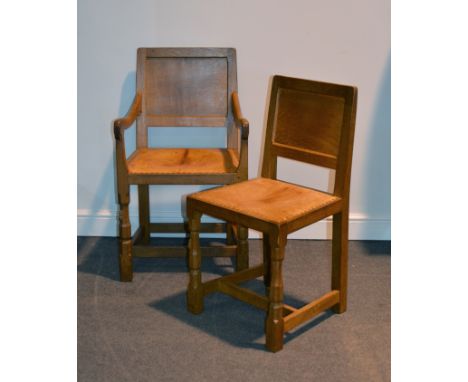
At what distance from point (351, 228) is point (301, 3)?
1.05 metres

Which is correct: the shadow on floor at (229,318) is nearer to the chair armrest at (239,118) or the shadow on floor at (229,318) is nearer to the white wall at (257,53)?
the chair armrest at (239,118)

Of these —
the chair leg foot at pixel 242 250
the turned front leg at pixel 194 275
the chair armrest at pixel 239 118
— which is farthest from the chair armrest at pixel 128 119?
the chair leg foot at pixel 242 250

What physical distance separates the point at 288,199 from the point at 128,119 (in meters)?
0.78

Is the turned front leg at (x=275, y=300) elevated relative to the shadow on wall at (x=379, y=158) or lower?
lower

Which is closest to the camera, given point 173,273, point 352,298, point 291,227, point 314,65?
point 291,227

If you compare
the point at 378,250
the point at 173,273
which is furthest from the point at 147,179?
the point at 378,250

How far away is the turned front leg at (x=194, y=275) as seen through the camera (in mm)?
2509

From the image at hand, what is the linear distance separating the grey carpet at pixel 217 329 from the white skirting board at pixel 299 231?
21 cm

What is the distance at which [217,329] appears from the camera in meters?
2.49

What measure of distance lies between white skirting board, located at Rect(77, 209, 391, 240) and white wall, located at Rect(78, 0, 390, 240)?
13cm

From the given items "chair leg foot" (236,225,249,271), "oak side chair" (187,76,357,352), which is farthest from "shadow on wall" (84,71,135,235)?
"oak side chair" (187,76,357,352)

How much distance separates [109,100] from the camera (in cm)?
324

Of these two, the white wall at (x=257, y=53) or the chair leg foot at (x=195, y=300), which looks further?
the white wall at (x=257, y=53)

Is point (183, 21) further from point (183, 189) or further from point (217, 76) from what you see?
point (183, 189)
